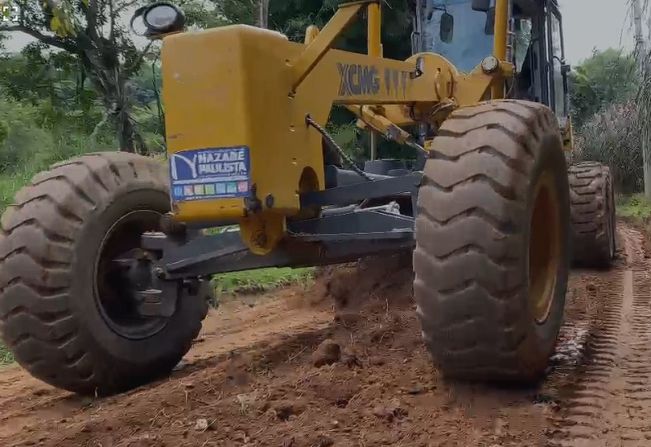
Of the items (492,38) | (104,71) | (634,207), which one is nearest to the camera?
(492,38)

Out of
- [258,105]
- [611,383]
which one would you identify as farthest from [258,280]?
[258,105]

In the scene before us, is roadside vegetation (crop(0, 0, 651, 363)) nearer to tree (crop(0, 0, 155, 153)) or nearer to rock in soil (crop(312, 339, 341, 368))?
tree (crop(0, 0, 155, 153))

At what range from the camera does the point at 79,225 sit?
4.31 m

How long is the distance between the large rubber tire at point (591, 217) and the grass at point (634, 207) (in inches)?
270

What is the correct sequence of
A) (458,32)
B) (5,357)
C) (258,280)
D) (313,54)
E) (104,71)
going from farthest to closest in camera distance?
(104,71) < (258,280) < (458,32) < (5,357) < (313,54)

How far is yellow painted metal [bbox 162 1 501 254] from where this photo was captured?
359 cm

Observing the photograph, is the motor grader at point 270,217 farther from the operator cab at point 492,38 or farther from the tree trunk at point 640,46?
the tree trunk at point 640,46

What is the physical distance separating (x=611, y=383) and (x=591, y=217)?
402 centimetres

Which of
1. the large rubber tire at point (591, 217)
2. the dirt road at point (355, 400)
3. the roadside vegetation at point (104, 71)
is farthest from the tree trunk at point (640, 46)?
the dirt road at point (355, 400)

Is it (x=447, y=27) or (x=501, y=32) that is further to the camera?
(x=447, y=27)

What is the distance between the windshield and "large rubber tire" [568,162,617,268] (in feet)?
6.54

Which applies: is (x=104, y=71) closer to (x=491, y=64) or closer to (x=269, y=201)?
(x=491, y=64)

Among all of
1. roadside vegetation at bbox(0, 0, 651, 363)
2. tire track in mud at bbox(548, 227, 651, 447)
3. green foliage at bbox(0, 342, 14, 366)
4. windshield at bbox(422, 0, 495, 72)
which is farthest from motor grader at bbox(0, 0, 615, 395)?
roadside vegetation at bbox(0, 0, 651, 363)

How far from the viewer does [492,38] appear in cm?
664
